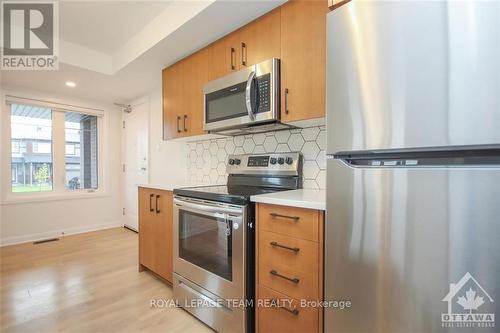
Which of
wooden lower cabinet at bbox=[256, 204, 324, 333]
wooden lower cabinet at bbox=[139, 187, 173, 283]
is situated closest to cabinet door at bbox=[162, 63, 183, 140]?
wooden lower cabinet at bbox=[139, 187, 173, 283]

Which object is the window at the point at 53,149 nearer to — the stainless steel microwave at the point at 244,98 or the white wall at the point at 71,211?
the white wall at the point at 71,211

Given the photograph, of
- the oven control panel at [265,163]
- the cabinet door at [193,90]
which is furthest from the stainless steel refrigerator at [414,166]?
the cabinet door at [193,90]

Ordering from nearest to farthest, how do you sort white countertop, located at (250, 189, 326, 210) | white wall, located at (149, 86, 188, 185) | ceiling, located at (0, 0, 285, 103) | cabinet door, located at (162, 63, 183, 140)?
white countertop, located at (250, 189, 326, 210) < ceiling, located at (0, 0, 285, 103) < cabinet door, located at (162, 63, 183, 140) < white wall, located at (149, 86, 188, 185)

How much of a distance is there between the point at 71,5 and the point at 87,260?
2551 mm

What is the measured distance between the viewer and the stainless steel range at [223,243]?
1.36 m

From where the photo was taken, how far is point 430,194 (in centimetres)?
73

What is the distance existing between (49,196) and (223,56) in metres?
3.49

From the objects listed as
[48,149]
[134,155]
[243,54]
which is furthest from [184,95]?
[48,149]

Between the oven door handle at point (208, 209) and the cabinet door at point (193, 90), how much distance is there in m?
0.72

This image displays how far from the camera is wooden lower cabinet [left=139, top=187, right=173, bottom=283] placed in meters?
2.04

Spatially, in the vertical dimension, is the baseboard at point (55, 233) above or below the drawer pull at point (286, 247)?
below

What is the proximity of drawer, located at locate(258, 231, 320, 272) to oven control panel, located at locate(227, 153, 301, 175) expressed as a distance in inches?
24.6

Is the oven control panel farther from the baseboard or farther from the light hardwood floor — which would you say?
the baseboard

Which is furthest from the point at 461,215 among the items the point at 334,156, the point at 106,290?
the point at 106,290
